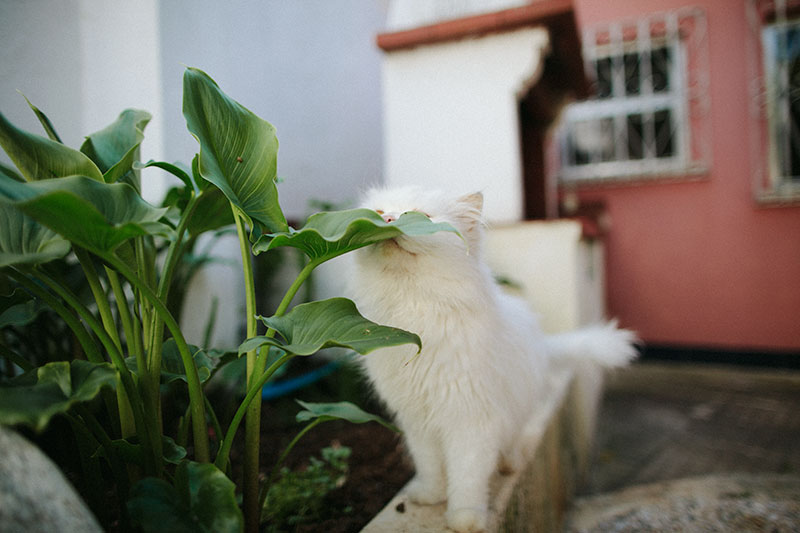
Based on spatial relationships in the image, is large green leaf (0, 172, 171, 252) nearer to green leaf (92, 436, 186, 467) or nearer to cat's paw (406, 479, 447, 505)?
green leaf (92, 436, 186, 467)

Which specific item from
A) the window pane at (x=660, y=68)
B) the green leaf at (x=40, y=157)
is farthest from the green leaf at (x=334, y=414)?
the window pane at (x=660, y=68)

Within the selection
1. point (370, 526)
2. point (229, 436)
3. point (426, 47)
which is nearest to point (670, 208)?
point (426, 47)

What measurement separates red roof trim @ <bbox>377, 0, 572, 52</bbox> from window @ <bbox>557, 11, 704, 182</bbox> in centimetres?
259

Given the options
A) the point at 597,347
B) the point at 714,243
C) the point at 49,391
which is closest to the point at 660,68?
the point at 714,243

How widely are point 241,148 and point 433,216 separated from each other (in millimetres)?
524

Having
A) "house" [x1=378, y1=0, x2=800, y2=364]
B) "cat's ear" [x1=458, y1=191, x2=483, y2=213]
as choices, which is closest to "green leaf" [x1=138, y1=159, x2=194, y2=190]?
"cat's ear" [x1=458, y1=191, x2=483, y2=213]

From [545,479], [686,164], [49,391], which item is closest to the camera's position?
[49,391]

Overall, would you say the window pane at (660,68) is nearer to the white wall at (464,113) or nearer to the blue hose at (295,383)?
the white wall at (464,113)

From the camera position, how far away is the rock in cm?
61

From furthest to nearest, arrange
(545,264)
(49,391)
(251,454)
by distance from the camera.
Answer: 1. (545,264)
2. (251,454)
3. (49,391)

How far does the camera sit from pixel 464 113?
3010 mm

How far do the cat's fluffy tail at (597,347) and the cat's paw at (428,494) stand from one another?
3.14 feet

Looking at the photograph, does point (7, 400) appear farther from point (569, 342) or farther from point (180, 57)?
point (569, 342)

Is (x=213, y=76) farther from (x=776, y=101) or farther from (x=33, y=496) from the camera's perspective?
(x=776, y=101)
